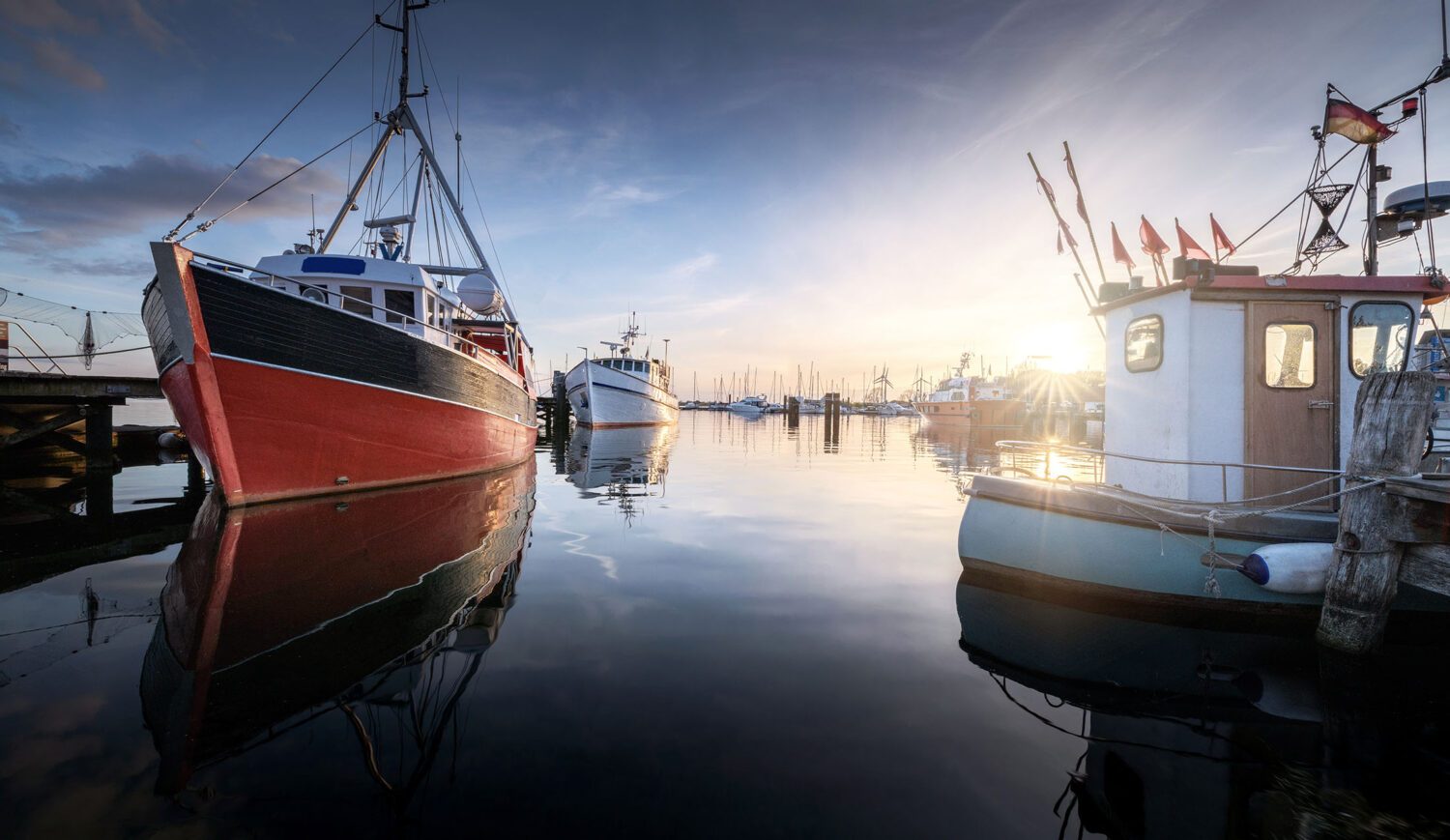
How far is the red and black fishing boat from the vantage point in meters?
8.39

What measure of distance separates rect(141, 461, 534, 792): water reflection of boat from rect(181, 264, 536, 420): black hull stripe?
7.75 ft

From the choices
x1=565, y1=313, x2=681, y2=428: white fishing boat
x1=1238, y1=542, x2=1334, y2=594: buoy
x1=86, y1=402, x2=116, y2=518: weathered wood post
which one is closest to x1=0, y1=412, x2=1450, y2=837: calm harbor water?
x1=1238, y1=542, x2=1334, y2=594: buoy

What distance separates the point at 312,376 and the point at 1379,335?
1383 centimetres

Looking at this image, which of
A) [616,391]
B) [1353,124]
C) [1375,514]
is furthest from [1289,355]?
[616,391]

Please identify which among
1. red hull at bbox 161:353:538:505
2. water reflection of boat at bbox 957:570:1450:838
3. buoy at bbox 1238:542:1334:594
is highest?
red hull at bbox 161:353:538:505

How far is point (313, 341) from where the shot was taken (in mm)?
9266

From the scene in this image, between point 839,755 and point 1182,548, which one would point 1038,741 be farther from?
point 1182,548

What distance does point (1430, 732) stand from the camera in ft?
11.9

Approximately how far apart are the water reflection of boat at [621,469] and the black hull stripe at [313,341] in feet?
12.7

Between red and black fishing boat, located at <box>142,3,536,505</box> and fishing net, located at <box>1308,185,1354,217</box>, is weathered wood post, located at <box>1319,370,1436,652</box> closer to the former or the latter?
fishing net, located at <box>1308,185,1354,217</box>

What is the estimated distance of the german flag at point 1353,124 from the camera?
7.00 meters

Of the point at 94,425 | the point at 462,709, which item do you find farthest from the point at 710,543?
the point at 94,425

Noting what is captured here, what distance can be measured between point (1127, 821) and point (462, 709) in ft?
11.8

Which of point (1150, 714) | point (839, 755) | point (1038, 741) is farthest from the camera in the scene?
point (1150, 714)
